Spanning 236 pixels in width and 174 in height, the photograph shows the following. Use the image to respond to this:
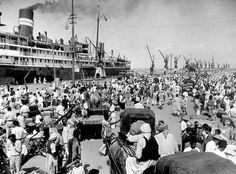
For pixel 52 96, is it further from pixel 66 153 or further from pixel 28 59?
pixel 28 59

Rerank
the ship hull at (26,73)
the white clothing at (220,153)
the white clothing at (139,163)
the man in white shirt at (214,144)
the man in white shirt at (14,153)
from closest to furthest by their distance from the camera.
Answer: the white clothing at (139,163)
the white clothing at (220,153)
the man in white shirt at (214,144)
the man in white shirt at (14,153)
the ship hull at (26,73)

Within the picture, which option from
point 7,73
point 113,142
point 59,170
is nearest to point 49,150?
point 59,170

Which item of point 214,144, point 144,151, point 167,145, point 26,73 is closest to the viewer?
point 144,151

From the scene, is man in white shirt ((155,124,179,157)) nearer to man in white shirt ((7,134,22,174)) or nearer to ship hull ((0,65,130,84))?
man in white shirt ((7,134,22,174))

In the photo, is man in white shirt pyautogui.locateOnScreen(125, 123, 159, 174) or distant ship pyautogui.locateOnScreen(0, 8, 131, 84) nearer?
man in white shirt pyautogui.locateOnScreen(125, 123, 159, 174)

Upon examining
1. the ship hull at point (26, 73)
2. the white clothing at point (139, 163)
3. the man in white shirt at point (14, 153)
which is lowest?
the man in white shirt at point (14, 153)

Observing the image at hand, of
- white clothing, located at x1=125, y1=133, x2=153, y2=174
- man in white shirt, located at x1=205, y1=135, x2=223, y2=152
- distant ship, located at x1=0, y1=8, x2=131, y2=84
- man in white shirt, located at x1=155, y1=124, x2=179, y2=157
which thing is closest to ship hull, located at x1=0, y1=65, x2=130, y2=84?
distant ship, located at x1=0, y1=8, x2=131, y2=84

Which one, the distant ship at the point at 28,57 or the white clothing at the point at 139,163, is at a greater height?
the distant ship at the point at 28,57

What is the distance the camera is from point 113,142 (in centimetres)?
607

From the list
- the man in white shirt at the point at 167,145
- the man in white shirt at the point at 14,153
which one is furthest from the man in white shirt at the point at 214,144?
the man in white shirt at the point at 14,153

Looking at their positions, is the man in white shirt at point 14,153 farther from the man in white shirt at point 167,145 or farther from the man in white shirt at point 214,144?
the man in white shirt at point 214,144

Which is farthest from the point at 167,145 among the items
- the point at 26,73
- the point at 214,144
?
the point at 26,73

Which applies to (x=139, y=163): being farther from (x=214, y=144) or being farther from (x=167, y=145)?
(x=214, y=144)

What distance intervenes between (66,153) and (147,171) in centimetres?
408
